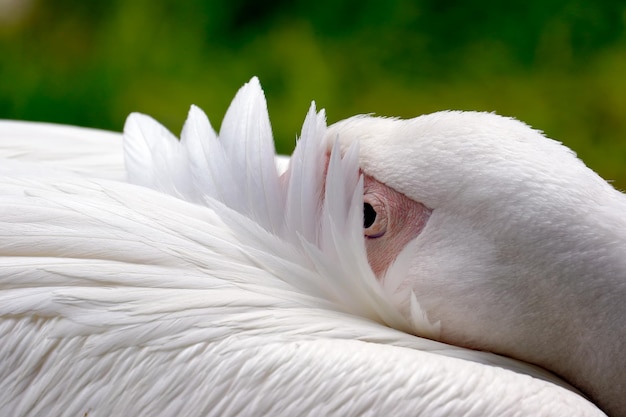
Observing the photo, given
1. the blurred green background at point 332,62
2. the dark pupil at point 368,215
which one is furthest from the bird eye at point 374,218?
the blurred green background at point 332,62

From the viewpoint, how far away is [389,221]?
1479mm

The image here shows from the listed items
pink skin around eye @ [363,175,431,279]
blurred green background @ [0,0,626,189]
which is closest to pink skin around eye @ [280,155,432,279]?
pink skin around eye @ [363,175,431,279]

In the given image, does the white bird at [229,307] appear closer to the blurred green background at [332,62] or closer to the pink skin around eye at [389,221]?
the pink skin around eye at [389,221]

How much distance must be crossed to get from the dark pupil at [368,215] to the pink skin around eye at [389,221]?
10 millimetres

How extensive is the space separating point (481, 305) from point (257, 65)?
269 centimetres

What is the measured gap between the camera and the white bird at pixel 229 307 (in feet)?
4.17

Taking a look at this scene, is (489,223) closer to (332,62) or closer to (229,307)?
(229,307)

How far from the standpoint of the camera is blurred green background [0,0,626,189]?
3.77 meters

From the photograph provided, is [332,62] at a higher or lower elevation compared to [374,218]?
higher

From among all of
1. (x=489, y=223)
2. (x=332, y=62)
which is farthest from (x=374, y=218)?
(x=332, y=62)

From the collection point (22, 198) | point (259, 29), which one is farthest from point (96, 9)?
point (22, 198)

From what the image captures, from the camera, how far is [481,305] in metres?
1.37

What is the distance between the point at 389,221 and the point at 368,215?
0.05 metres

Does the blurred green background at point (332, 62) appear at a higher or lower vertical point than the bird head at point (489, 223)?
higher
